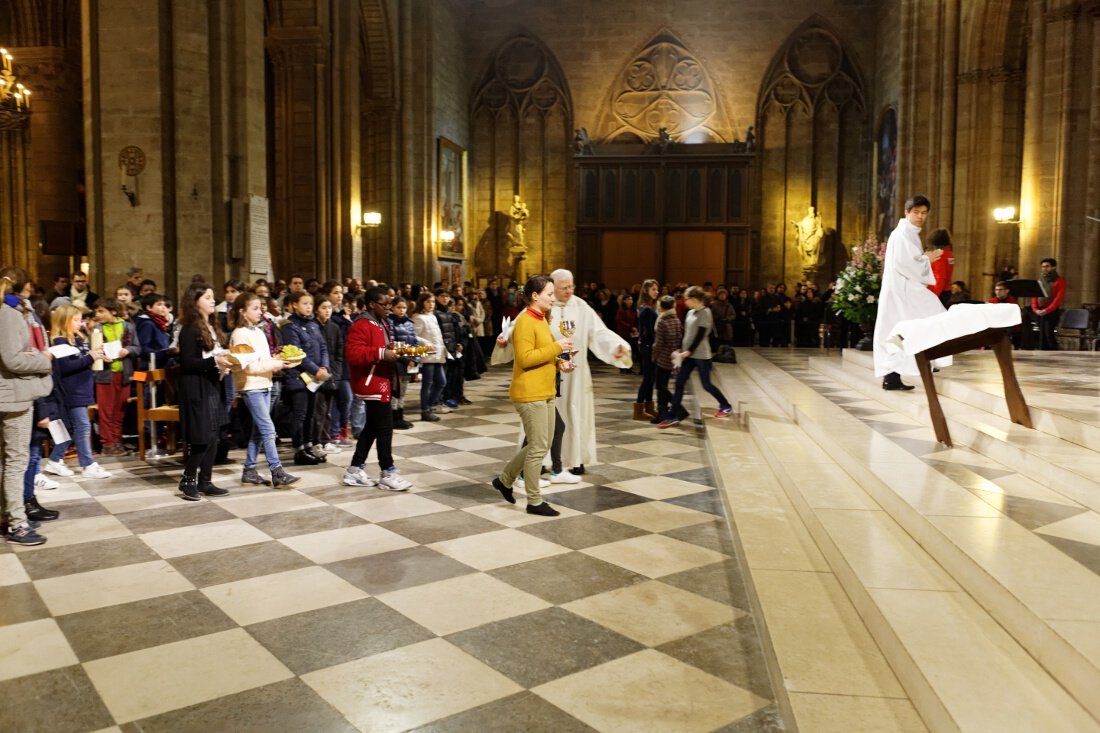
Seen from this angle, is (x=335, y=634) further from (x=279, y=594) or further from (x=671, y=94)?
(x=671, y=94)

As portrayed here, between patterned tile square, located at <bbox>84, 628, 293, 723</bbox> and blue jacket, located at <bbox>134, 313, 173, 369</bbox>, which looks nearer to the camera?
patterned tile square, located at <bbox>84, 628, 293, 723</bbox>

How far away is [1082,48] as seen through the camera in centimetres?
1395

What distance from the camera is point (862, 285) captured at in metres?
11.0

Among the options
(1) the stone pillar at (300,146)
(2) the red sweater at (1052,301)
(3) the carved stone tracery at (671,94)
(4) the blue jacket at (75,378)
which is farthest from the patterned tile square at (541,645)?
(3) the carved stone tracery at (671,94)

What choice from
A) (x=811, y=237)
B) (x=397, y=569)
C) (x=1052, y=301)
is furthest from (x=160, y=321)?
(x=811, y=237)

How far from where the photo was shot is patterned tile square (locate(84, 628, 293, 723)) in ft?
10.8

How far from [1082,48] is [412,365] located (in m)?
13.0

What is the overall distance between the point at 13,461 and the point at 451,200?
20.1 m

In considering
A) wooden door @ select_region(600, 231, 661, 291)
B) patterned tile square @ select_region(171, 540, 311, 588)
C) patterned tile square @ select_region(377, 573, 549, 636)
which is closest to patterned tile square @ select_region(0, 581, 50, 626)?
patterned tile square @ select_region(171, 540, 311, 588)

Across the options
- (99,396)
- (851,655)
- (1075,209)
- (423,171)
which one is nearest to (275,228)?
(423,171)

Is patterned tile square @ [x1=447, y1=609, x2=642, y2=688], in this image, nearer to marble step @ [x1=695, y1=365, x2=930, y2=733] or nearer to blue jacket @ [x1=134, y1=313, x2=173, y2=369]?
marble step @ [x1=695, y1=365, x2=930, y2=733]

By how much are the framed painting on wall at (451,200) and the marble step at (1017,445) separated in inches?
656

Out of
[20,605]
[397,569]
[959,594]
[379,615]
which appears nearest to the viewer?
[959,594]

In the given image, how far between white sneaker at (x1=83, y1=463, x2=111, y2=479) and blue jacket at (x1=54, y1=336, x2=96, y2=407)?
1.74ft
